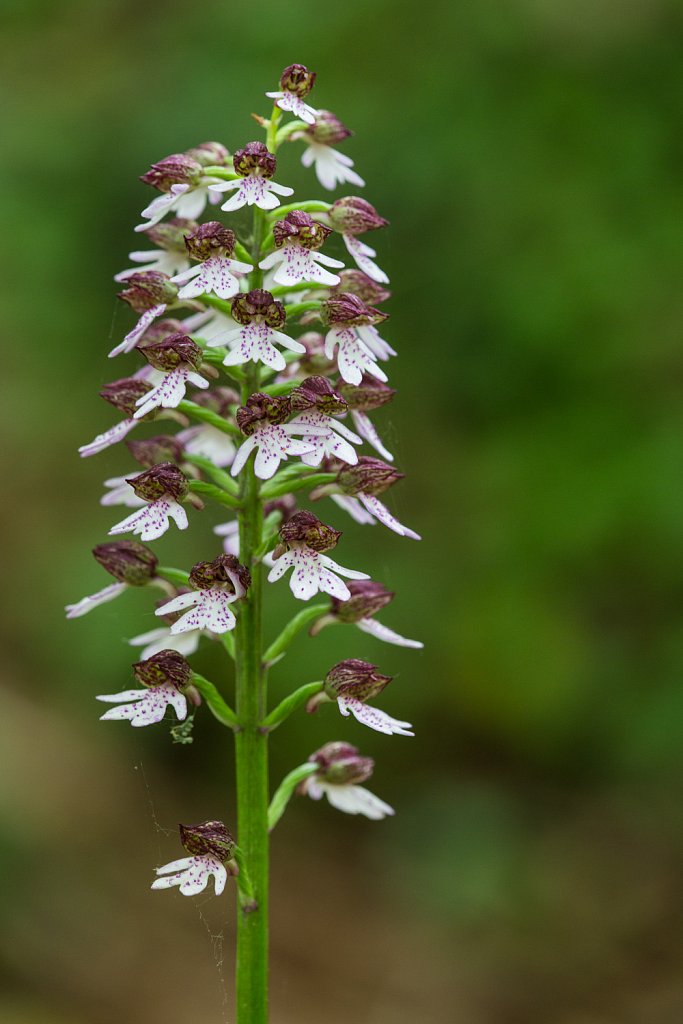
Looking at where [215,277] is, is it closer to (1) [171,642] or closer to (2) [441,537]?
(1) [171,642]

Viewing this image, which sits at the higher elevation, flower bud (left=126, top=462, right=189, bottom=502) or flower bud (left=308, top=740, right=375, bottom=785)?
flower bud (left=126, top=462, right=189, bottom=502)

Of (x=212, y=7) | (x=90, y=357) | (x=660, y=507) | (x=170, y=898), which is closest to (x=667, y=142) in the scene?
(x=660, y=507)

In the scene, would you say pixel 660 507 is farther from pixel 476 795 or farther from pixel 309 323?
Result: pixel 309 323

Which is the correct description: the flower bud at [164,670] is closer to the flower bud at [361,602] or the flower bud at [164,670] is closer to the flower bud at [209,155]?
the flower bud at [361,602]

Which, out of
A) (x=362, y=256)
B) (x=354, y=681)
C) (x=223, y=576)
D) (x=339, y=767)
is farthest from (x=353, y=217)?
(x=339, y=767)

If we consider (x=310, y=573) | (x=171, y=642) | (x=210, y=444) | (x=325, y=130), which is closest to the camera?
(x=310, y=573)

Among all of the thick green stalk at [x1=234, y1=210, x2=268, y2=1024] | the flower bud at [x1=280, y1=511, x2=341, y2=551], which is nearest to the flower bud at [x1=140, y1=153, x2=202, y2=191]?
the thick green stalk at [x1=234, y1=210, x2=268, y2=1024]

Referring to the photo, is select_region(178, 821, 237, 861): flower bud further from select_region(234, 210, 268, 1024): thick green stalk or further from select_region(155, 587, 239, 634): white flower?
select_region(155, 587, 239, 634): white flower
